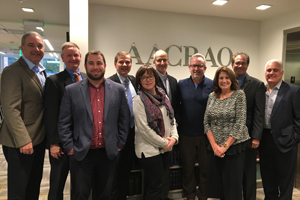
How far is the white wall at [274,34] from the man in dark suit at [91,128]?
14.6 ft

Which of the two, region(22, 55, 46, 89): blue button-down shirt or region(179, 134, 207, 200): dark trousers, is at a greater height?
region(22, 55, 46, 89): blue button-down shirt

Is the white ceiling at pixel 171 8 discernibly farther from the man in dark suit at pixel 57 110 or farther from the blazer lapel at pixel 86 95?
the blazer lapel at pixel 86 95

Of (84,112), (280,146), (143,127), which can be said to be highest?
(84,112)

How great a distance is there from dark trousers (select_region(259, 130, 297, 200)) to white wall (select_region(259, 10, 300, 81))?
10.5 feet

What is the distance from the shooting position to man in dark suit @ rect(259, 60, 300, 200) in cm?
232

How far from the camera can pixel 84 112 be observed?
1.82 meters

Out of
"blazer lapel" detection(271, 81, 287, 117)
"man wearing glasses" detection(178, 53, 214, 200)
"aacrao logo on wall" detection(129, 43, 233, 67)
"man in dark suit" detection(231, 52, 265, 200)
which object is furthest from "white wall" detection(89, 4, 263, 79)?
"blazer lapel" detection(271, 81, 287, 117)

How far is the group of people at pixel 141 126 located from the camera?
187 cm

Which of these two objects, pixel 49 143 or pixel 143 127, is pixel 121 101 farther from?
pixel 49 143

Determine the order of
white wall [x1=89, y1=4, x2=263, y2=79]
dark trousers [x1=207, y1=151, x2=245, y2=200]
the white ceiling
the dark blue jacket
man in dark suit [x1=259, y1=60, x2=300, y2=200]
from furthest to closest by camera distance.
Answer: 1. white wall [x1=89, y1=4, x2=263, y2=79]
2. the white ceiling
3. the dark blue jacket
4. man in dark suit [x1=259, y1=60, x2=300, y2=200]
5. dark trousers [x1=207, y1=151, x2=245, y2=200]

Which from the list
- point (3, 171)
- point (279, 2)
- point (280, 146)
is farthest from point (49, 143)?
point (279, 2)

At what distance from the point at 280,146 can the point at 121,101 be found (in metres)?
1.76

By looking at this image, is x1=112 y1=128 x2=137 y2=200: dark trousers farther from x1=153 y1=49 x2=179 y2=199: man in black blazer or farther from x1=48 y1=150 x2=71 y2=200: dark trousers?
x1=153 y1=49 x2=179 y2=199: man in black blazer

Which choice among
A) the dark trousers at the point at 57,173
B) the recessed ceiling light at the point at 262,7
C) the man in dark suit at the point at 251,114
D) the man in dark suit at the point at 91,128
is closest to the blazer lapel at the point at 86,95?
the man in dark suit at the point at 91,128
